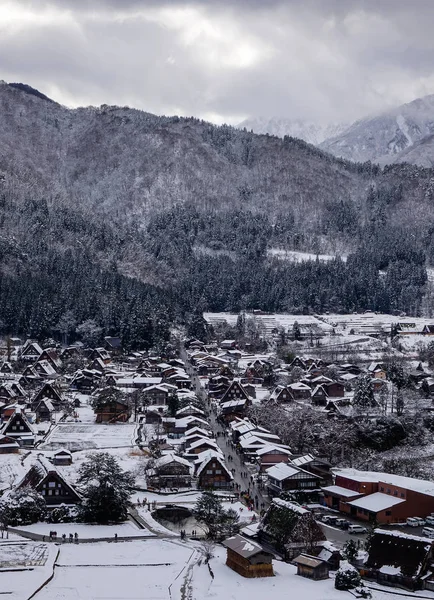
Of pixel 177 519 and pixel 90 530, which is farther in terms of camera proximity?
pixel 177 519

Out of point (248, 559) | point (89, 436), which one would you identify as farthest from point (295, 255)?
point (248, 559)

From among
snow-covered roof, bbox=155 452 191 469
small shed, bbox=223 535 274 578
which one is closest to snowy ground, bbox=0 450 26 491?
snow-covered roof, bbox=155 452 191 469

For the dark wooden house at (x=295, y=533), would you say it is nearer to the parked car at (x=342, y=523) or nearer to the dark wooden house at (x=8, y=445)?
the parked car at (x=342, y=523)

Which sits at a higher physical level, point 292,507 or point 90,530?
point 292,507

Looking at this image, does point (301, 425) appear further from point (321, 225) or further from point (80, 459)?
point (321, 225)

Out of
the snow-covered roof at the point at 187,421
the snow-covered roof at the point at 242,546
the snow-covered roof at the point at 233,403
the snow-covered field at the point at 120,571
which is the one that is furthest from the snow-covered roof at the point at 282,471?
the snow-covered roof at the point at 233,403

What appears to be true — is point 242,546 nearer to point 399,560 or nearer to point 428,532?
point 399,560

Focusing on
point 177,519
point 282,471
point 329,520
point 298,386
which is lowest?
point 177,519
